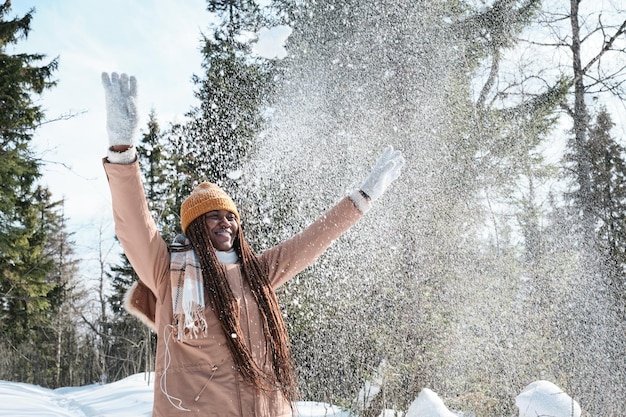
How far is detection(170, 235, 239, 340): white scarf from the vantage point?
6.10 ft

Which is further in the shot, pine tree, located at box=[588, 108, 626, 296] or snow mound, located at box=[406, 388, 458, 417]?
pine tree, located at box=[588, 108, 626, 296]

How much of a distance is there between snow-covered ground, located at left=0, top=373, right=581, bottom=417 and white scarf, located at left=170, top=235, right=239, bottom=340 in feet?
8.13

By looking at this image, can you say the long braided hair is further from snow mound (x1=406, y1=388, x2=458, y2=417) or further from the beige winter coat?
snow mound (x1=406, y1=388, x2=458, y2=417)

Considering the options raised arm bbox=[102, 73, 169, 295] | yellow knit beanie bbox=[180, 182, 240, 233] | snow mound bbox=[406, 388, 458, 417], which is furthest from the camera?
snow mound bbox=[406, 388, 458, 417]

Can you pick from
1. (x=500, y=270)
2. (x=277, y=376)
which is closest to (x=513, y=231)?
(x=500, y=270)

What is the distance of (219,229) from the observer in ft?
7.10

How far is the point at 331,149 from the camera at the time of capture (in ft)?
22.8

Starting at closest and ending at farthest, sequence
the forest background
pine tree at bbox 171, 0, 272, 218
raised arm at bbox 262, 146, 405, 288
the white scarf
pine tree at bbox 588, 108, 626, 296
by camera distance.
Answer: the white scarf → raised arm at bbox 262, 146, 405, 288 → the forest background → pine tree at bbox 171, 0, 272, 218 → pine tree at bbox 588, 108, 626, 296

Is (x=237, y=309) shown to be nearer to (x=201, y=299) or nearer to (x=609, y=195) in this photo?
(x=201, y=299)

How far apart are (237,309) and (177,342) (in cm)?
25

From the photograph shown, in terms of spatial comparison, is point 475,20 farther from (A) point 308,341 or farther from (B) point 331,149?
(A) point 308,341

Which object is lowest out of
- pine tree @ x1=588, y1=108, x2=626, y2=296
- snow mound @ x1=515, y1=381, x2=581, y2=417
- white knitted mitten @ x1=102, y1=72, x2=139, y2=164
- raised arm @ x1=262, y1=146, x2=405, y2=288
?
snow mound @ x1=515, y1=381, x2=581, y2=417

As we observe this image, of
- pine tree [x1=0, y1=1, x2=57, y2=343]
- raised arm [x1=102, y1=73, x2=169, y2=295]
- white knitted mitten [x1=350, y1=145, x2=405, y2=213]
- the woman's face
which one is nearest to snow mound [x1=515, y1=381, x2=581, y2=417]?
white knitted mitten [x1=350, y1=145, x2=405, y2=213]

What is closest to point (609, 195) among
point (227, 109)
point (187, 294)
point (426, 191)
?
point (426, 191)
